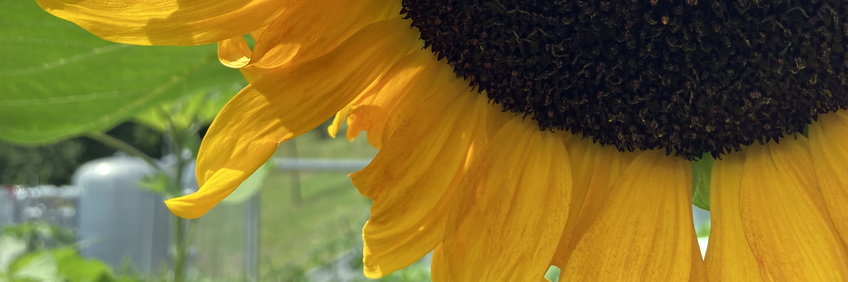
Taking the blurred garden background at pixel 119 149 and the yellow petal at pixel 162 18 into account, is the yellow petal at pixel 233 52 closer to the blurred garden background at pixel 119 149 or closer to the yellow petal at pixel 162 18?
the yellow petal at pixel 162 18

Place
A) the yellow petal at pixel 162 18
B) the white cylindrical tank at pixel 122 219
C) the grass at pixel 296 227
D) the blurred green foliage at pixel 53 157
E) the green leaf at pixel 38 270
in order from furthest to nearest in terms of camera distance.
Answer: the blurred green foliage at pixel 53 157 < the white cylindrical tank at pixel 122 219 < the grass at pixel 296 227 < the green leaf at pixel 38 270 < the yellow petal at pixel 162 18

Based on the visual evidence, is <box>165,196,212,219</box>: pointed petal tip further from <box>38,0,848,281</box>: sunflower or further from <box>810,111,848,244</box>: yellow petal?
<box>810,111,848,244</box>: yellow petal

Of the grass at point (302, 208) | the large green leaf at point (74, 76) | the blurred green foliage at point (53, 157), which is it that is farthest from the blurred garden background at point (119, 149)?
the blurred green foliage at point (53, 157)

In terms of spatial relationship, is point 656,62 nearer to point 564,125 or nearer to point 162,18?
point 564,125

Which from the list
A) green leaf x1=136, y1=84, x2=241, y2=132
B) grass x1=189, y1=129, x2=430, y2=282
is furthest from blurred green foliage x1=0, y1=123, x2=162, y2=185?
green leaf x1=136, y1=84, x2=241, y2=132

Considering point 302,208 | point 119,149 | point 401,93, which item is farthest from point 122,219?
point 401,93
